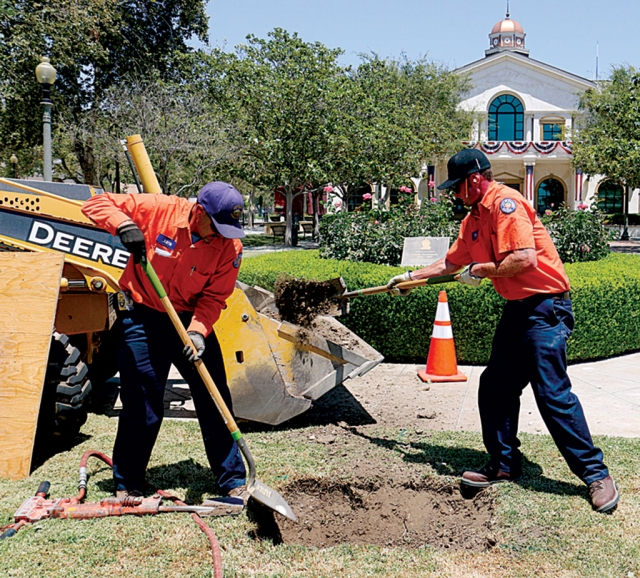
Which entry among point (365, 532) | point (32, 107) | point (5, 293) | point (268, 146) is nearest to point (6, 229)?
point (5, 293)

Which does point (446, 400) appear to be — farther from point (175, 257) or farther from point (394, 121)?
point (394, 121)

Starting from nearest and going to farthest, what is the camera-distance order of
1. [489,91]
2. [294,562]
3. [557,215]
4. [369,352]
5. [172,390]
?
[294,562] → [369,352] → [172,390] → [557,215] → [489,91]

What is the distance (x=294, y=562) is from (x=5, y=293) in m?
2.58

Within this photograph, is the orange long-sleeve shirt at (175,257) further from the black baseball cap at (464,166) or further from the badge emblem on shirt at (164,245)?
the black baseball cap at (464,166)

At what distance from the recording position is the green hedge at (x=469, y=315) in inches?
272

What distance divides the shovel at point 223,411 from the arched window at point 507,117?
41.6m

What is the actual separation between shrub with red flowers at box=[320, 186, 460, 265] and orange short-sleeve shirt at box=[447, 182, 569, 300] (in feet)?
15.8

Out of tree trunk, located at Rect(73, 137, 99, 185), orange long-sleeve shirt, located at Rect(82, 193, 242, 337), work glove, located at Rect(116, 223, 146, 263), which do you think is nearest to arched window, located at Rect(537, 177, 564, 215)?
tree trunk, located at Rect(73, 137, 99, 185)

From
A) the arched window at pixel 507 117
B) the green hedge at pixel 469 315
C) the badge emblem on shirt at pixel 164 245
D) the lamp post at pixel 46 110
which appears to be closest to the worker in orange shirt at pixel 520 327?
the badge emblem on shirt at pixel 164 245

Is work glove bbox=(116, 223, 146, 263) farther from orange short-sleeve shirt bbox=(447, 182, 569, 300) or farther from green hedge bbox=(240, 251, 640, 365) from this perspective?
green hedge bbox=(240, 251, 640, 365)

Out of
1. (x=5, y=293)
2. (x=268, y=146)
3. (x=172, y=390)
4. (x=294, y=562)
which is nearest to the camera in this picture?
(x=294, y=562)

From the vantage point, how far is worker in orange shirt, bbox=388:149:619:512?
3.56 metres

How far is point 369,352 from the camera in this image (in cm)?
537

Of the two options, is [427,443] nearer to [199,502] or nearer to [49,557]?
[199,502]
